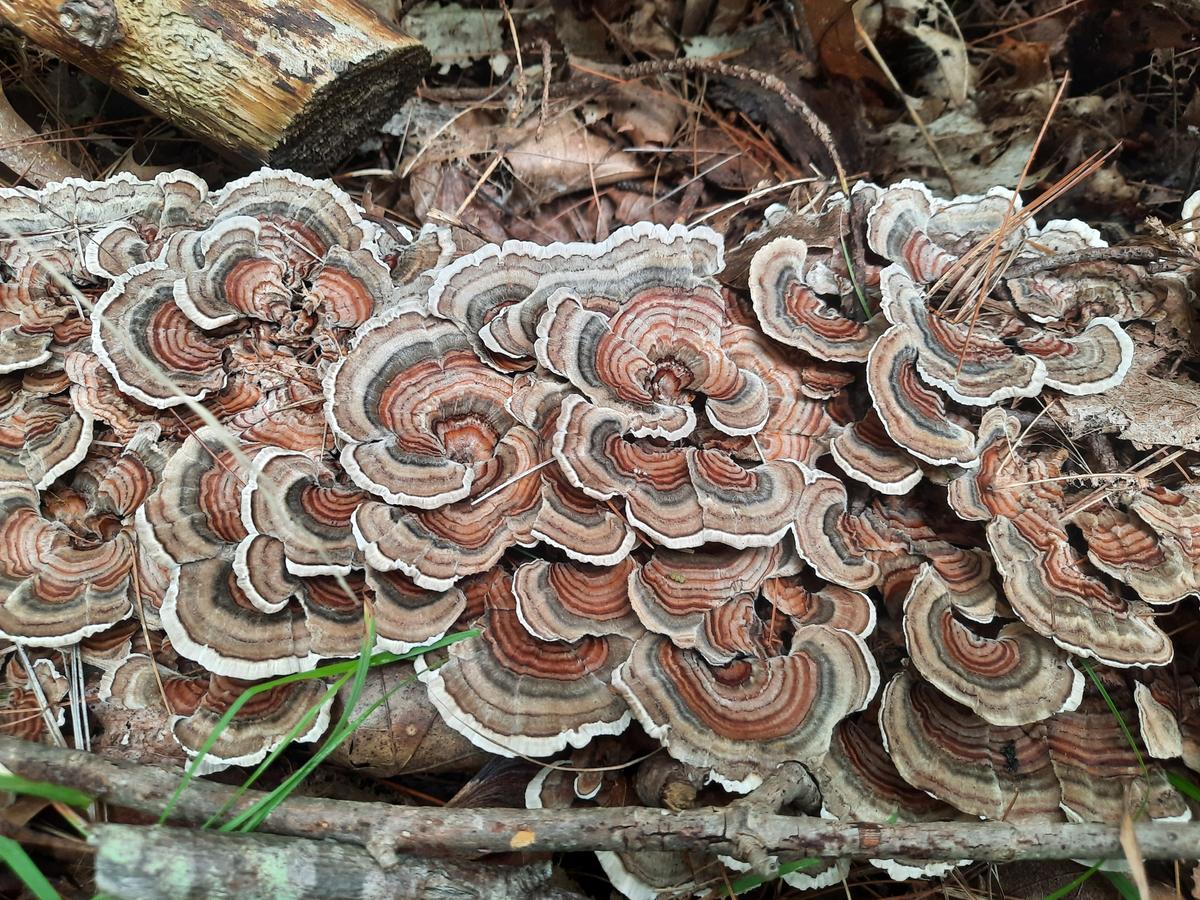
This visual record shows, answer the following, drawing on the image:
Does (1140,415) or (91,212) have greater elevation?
(91,212)

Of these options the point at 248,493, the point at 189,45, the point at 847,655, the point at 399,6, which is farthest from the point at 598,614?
the point at 399,6

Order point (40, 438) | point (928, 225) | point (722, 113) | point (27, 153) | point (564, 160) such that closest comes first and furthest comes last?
point (40, 438) < point (928, 225) < point (27, 153) < point (564, 160) < point (722, 113)

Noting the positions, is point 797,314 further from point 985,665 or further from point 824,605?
point 985,665

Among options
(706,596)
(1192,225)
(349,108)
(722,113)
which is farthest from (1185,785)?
(349,108)

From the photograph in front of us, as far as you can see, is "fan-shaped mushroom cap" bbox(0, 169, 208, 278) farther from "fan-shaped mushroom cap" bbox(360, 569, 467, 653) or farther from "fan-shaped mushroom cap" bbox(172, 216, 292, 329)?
"fan-shaped mushroom cap" bbox(360, 569, 467, 653)

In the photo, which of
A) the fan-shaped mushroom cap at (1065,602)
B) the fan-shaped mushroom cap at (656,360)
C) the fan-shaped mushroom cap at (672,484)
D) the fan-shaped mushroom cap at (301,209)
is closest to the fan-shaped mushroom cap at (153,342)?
the fan-shaped mushroom cap at (301,209)

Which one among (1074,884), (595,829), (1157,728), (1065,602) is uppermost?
(595,829)

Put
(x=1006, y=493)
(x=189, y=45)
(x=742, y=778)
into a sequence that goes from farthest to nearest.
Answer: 1. (x=189, y=45)
2. (x=1006, y=493)
3. (x=742, y=778)

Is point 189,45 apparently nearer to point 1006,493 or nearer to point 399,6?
point 399,6
